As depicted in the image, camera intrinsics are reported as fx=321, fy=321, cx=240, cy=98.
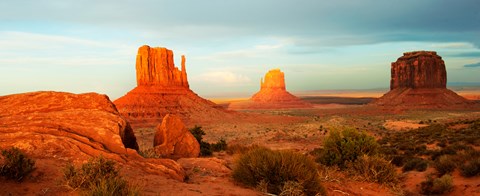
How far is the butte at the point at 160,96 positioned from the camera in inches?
2852

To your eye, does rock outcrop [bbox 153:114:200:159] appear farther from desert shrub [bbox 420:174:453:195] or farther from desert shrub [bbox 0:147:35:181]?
desert shrub [bbox 420:174:453:195]

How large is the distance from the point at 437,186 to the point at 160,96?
74.2 m

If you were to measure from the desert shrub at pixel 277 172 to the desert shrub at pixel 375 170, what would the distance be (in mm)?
3082

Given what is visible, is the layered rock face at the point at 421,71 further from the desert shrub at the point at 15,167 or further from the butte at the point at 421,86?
the desert shrub at the point at 15,167

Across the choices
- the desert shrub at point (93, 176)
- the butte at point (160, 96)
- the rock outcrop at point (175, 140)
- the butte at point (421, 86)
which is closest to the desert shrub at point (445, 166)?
the rock outcrop at point (175, 140)

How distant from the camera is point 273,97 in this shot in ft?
586

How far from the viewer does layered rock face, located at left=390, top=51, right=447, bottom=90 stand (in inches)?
4715

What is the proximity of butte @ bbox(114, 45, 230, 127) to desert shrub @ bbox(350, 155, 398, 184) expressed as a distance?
60712 mm

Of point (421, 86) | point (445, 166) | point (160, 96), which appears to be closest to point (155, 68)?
point (160, 96)

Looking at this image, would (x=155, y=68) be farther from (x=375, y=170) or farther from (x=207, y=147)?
(x=375, y=170)

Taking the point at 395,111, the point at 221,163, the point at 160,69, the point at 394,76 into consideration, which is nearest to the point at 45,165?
the point at 221,163

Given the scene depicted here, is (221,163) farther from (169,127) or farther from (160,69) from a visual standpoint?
(160,69)

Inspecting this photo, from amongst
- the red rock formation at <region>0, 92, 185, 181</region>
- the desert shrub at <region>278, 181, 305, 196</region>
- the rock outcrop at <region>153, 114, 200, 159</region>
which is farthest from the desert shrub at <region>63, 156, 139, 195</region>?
the rock outcrop at <region>153, 114, 200, 159</region>

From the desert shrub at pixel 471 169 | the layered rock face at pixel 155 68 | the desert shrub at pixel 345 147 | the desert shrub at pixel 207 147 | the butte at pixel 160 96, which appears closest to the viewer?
the desert shrub at pixel 471 169
